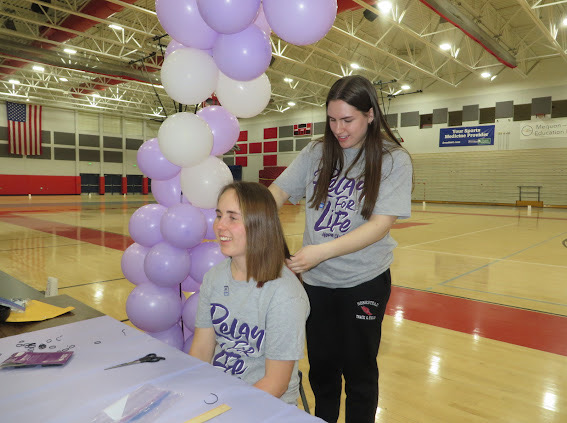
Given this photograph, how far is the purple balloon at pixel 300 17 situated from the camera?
5.30 ft

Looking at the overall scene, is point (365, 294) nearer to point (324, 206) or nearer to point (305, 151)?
point (324, 206)

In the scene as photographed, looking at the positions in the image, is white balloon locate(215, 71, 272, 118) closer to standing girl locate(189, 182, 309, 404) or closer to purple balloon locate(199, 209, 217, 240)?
purple balloon locate(199, 209, 217, 240)

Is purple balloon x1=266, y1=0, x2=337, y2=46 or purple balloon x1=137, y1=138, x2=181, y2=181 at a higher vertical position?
purple balloon x1=266, y1=0, x2=337, y2=46

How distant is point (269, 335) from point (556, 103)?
1838cm

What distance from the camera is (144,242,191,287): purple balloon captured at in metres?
2.18

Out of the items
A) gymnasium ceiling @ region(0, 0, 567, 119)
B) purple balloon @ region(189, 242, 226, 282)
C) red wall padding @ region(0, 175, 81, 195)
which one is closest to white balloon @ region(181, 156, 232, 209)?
purple balloon @ region(189, 242, 226, 282)

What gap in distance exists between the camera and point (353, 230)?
1.42 meters

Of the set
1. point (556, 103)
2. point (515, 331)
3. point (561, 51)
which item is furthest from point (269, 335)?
point (556, 103)

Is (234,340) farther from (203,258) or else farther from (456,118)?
(456,118)

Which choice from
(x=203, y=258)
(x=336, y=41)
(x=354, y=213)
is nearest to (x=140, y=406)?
(x=354, y=213)

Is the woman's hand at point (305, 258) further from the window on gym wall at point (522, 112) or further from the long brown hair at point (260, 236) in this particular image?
the window on gym wall at point (522, 112)

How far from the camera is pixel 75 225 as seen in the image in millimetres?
8852

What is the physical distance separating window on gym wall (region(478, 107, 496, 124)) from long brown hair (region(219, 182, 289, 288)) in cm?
1841

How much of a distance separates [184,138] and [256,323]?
107 centimetres
